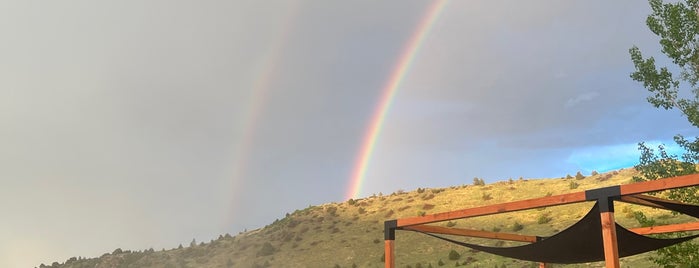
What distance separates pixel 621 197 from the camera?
21.5 feet

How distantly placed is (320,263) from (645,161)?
27.1 m

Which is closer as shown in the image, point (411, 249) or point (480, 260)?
point (480, 260)

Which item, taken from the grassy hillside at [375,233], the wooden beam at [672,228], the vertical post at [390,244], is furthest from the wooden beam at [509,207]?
the grassy hillside at [375,233]

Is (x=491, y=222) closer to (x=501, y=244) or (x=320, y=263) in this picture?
(x=501, y=244)

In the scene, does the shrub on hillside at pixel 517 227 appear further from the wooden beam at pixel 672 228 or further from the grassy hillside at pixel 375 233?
the wooden beam at pixel 672 228

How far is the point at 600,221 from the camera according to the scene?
24.4 feet

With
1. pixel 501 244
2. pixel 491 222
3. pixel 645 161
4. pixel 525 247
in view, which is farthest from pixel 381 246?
pixel 525 247

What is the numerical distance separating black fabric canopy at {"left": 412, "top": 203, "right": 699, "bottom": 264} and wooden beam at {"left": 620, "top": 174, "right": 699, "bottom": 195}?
71cm

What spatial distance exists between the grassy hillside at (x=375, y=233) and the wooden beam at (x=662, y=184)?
16038 millimetres

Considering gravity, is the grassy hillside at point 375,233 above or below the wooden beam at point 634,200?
below

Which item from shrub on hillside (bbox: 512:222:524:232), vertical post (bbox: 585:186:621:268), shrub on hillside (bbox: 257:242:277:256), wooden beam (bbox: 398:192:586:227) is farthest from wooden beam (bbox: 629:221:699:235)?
shrub on hillside (bbox: 257:242:277:256)

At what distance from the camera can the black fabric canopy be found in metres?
7.72

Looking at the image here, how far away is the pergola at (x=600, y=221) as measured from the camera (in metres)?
6.24

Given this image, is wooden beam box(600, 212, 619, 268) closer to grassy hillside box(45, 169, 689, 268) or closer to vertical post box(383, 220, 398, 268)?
vertical post box(383, 220, 398, 268)
